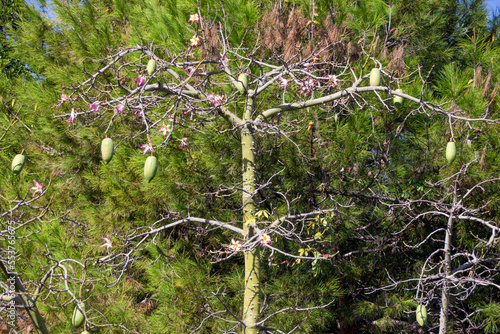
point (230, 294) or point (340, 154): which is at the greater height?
point (340, 154)

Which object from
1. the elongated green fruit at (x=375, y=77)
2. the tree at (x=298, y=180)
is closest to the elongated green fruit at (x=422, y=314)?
the tree at (x=298, y=180)

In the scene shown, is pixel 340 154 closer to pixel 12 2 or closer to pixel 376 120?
pixel 376 120

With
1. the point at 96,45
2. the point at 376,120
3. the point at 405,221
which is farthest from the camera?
the point at 96,45

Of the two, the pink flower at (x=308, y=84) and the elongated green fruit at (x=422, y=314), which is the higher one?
the pink flower at (x=308, y=84)

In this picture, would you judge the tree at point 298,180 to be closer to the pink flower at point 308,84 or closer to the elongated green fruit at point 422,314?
the pink flower at point 308,84

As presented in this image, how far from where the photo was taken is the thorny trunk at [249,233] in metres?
1.51

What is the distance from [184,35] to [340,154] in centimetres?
121

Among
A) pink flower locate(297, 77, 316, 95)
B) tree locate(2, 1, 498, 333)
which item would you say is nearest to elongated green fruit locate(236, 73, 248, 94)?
pink flower locate(297, 77, 316, 95)

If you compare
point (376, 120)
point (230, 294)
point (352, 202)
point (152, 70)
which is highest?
point (152, 70)

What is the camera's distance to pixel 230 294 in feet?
8.96

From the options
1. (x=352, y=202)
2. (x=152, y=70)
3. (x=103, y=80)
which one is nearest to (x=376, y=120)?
(x=352, y=202)

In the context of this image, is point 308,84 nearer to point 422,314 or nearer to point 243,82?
point 243,82

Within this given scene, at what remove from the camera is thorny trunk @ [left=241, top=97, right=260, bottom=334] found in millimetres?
1506

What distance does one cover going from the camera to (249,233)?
5.04ft
